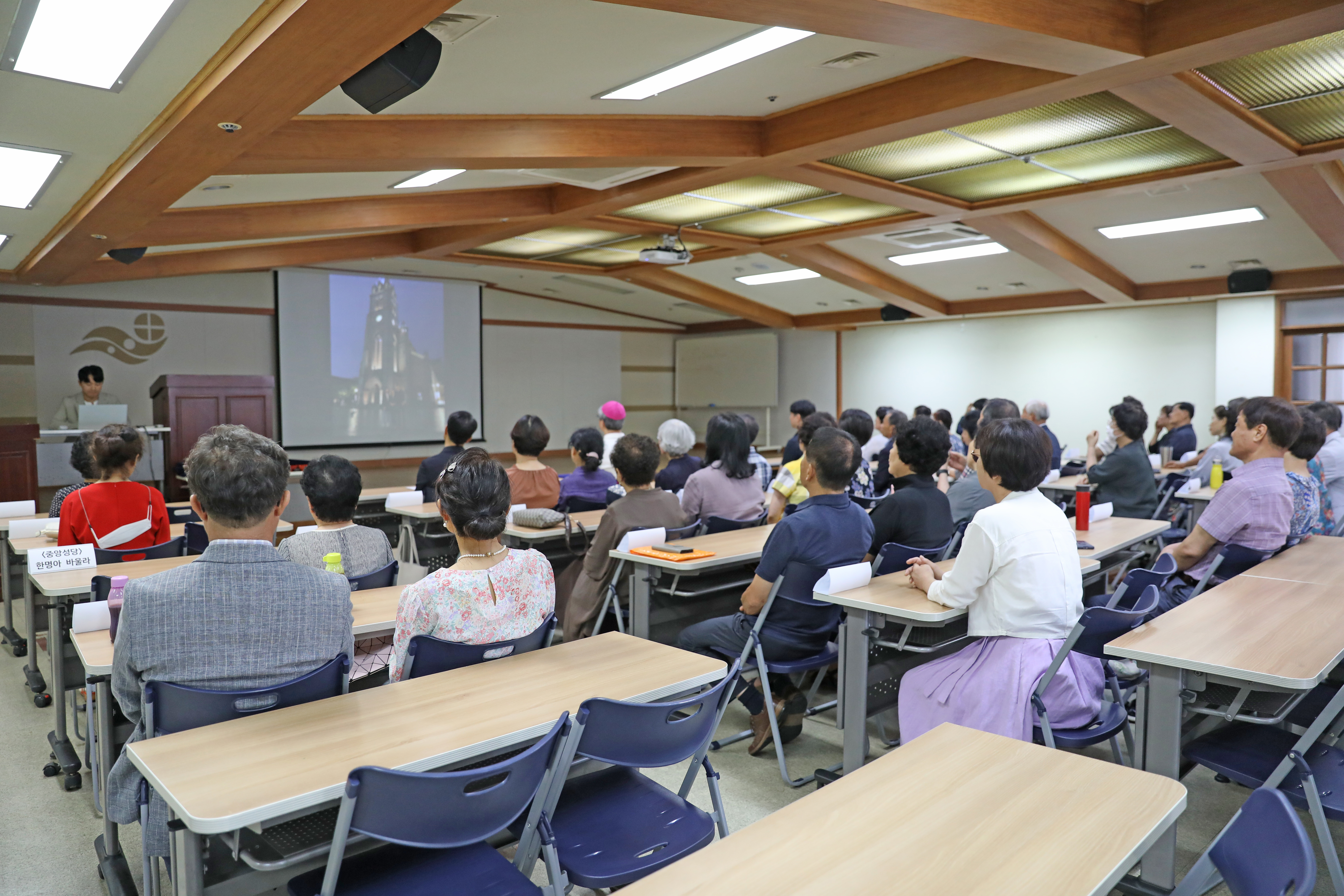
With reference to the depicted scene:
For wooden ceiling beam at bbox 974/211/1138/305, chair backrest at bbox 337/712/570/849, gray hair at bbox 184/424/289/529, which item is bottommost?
chair backrest at bbox 337/712/570/849

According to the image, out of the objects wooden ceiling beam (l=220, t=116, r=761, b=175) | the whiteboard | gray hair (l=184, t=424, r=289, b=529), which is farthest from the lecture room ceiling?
the whiteboard

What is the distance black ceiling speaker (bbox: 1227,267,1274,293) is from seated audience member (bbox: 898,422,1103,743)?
7.71 meters

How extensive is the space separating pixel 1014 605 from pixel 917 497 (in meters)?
1.16

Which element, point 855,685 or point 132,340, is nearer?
point 855,685

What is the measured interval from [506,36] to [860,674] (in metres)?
2.98

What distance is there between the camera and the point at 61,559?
128 inches

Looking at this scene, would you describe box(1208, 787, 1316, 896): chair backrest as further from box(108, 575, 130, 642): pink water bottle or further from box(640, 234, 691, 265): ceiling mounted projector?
box(640, 234, 691, 265): ceiling mounted projector

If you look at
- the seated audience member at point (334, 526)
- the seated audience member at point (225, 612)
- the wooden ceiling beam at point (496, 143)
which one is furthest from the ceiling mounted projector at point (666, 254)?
the seated audience member at point (225, 612)

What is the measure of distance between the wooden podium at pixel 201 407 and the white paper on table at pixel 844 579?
6.15m

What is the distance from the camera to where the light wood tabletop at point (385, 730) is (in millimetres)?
1451

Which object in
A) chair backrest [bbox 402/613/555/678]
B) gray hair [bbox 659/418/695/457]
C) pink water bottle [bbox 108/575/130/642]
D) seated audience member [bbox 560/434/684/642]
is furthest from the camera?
gray hair [bbox 659/418/695/457]

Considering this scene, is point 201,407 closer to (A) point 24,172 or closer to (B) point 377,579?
(A) point 24,172

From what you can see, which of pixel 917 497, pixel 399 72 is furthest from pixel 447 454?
pixel 917 497

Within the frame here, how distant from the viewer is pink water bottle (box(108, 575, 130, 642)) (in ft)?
7.43
